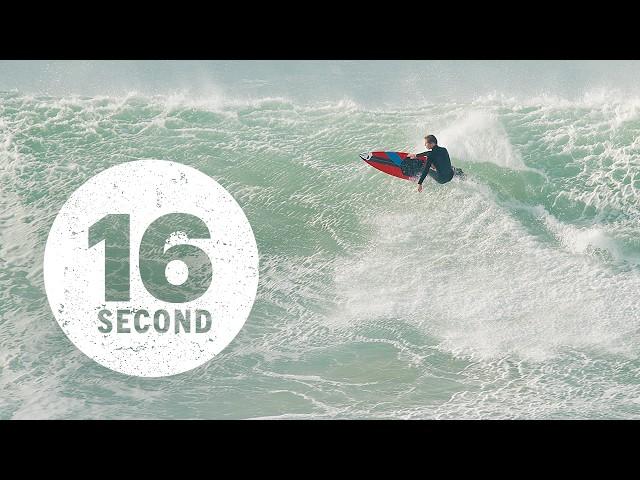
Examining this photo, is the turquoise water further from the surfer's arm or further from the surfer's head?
the surfer's head

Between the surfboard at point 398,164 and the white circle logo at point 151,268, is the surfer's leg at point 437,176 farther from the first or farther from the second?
the white circle logo at point 151,268

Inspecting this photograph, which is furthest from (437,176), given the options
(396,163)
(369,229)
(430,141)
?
(369,229)

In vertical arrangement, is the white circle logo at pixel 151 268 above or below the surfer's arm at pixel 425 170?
below

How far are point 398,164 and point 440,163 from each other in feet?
2.54

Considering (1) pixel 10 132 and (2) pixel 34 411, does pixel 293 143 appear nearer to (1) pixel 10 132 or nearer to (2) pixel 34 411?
(1) pixel 10 132

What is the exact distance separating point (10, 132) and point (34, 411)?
6.01 m

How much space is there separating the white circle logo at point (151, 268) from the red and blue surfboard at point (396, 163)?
2610 millimetres

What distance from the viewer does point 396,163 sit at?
13.4 meters

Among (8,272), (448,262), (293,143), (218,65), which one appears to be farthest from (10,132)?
(448,262)

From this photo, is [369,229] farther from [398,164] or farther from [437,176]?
[437,176]

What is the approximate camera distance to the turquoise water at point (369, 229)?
11078 mm

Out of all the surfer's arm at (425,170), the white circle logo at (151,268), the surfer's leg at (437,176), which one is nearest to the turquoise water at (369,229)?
the surfer's leg at (437,176)

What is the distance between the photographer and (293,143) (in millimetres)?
14242

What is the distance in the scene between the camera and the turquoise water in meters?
11.1
